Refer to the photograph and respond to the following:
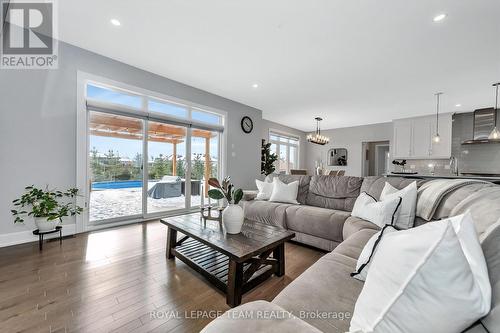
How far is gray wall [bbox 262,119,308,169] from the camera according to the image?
22.7 feet

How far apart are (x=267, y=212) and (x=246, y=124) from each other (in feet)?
10.0

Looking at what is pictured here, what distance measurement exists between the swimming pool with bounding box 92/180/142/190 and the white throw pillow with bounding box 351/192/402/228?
11.6 feet

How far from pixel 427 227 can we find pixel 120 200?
4.09 metres

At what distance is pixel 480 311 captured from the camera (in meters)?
0.52

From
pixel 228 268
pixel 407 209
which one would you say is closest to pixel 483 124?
pixel 407 209

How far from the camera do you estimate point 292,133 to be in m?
8.07

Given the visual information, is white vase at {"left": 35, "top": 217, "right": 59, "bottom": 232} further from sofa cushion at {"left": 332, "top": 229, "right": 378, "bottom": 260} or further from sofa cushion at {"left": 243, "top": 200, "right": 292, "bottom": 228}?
sofa cushion at {"left": 332, "top": 229, "right": 378, "bottom": 260}

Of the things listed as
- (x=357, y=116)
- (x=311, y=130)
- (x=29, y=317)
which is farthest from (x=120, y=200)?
(x=311, y=130)

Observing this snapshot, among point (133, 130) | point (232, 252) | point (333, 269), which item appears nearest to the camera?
point (333, 269)

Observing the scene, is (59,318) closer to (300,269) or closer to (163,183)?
(300,269)

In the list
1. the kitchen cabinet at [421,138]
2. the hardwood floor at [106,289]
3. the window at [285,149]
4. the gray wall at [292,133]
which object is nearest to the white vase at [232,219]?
the hardwood floor at [106,289]

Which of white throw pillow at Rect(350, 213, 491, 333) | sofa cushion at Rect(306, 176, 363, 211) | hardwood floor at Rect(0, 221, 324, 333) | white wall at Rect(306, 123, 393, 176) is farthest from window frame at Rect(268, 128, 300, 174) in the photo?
white throw pillow at Rect(350, 213, 491, 333)

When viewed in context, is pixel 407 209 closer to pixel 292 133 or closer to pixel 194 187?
pixel 194 187

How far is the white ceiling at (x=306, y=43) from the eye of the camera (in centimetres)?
212
